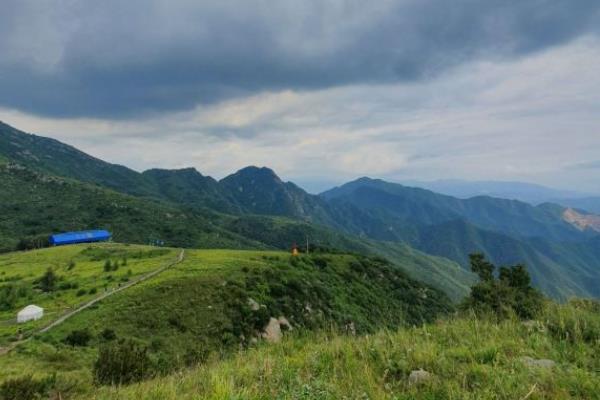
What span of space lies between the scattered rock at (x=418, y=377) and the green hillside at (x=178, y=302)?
15.2ft

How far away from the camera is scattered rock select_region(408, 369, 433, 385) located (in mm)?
5697

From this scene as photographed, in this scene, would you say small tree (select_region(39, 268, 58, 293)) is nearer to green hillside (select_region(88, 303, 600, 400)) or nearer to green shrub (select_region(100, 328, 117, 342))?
green shrub (select_region(100, 328, 117, 342))

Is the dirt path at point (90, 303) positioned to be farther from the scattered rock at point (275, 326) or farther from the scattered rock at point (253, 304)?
the scattered rock at point (275, 326)

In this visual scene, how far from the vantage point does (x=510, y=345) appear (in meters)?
6.92

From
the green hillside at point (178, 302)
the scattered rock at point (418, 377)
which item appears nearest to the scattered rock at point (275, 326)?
the green hillside at point (178, 302)

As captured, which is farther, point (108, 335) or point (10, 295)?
point (10, 295)

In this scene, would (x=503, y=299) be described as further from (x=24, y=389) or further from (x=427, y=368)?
(x=24, y=389)

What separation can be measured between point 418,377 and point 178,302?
45169 mm

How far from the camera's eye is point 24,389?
28.9ft

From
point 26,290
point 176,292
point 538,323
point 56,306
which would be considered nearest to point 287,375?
point 538,323

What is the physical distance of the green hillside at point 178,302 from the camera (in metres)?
29.2

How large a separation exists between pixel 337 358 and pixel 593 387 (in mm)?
3815

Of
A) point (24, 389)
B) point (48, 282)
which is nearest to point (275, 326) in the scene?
point (48, 282)

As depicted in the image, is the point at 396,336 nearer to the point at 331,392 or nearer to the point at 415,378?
the point at 415,378
